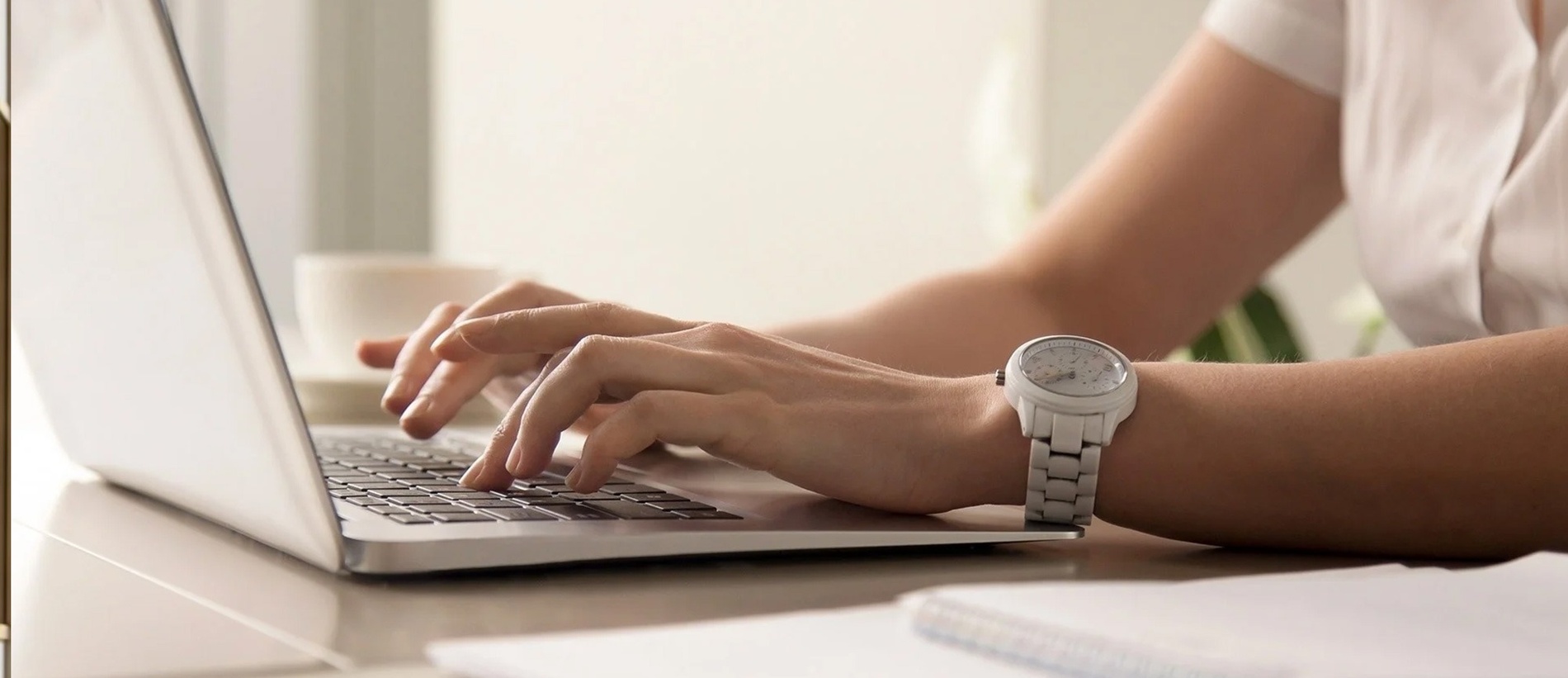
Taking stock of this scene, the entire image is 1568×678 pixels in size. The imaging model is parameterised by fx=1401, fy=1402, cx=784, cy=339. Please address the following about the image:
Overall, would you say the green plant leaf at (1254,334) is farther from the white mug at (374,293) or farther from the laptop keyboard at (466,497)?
the laptop keyboard at (466,497)

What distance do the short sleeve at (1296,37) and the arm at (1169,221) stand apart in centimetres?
1

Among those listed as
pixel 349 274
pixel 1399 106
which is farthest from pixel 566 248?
pixel 1399 106

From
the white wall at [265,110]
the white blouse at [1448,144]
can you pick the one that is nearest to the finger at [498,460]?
the white blouse at [1448,144]

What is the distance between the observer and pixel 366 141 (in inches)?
92.8

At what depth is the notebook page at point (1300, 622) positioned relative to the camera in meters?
0.28

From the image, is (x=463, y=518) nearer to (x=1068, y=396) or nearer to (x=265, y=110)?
(x=1068, y=396)

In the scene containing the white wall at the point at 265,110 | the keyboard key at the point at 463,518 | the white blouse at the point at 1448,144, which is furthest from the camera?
the white wall at the point at 265,110

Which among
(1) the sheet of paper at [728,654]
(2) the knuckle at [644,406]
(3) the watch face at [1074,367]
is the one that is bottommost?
(1) the sheet of paper at [728,654]

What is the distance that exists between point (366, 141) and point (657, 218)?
56 cm

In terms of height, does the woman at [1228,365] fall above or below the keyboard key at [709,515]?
above

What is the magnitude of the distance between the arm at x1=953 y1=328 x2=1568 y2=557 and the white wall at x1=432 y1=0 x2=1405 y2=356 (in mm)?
1952

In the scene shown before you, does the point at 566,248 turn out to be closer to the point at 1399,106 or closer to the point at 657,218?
the point at 657,218

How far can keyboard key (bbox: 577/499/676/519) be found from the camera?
494mm

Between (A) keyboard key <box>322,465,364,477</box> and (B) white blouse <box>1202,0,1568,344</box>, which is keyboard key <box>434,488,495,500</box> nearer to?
(A) keyboard key <box>322,465,364,477</box>
